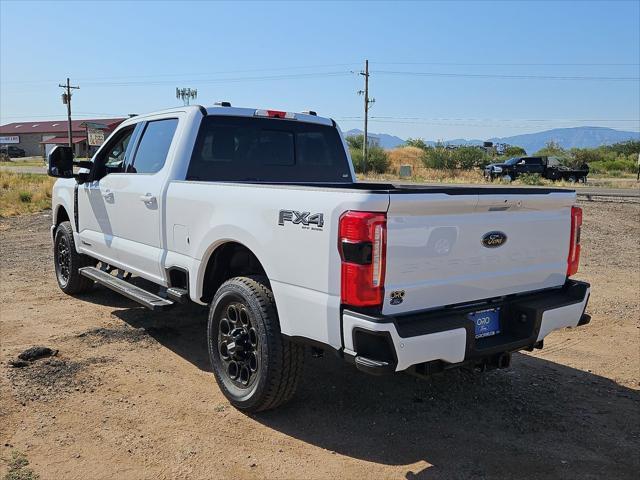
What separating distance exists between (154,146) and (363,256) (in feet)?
9.91

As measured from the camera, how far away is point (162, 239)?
4855mm

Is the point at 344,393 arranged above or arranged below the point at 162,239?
below

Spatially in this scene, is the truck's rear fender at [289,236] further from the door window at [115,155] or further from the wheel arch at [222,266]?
the door window at [115,155]

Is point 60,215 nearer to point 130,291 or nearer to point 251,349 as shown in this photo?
point 130,291

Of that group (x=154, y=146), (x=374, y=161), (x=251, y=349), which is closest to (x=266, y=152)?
(x=154, y=146)

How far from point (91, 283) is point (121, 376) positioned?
2.79m

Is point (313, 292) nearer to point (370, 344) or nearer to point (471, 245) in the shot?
point (370, 344)

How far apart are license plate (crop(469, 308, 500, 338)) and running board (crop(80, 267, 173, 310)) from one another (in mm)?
2470

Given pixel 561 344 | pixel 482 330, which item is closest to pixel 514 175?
pixel 561 344

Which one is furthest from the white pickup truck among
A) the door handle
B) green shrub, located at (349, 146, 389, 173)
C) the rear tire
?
green shrub, located at (349, 146, 389, 173)

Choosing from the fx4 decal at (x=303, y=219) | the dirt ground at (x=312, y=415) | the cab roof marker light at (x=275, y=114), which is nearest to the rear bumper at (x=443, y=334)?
the fx4 decal at (x=303, y=219)

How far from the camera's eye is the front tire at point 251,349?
3.71m

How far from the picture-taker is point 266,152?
214 inches

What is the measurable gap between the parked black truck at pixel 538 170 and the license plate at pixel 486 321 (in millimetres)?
34060
